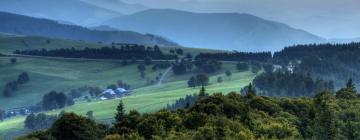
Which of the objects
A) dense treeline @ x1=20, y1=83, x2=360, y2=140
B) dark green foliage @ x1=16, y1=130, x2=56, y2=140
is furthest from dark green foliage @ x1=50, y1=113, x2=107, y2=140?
dark green foliage @ x1=16, y1=130, x2=56, y2=140

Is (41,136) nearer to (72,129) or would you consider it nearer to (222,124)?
(72,129)

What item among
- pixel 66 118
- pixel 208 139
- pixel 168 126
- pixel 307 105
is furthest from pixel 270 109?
pixel 66 118

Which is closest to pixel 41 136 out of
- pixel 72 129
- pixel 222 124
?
pixel 72 129

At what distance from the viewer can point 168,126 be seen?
73.4 meters

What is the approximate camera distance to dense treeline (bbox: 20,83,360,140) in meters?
65.9

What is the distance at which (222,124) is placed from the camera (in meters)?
67.8

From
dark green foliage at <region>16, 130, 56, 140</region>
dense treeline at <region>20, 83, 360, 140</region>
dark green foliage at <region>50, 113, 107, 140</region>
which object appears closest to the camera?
dense treeline at <region>20, 83, 360, 140</region>

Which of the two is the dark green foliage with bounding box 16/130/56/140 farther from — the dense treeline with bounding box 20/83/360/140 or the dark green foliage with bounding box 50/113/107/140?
the dark green foliage with bounding box 50/113/107/140

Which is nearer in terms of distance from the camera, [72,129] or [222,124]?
[222,124]

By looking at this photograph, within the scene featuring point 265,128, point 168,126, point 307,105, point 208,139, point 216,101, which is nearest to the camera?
point 208,139

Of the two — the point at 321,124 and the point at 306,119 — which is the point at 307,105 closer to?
the point at 306,119

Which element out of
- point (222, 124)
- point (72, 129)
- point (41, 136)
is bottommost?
point (41, 136)

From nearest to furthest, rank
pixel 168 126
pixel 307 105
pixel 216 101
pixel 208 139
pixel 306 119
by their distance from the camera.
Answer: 1. pixel 208 139
2. pixel 168 126
3. pixel 306 119
4. pixel 216 101
5. pixel 307 105

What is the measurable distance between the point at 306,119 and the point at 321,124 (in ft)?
23.2
